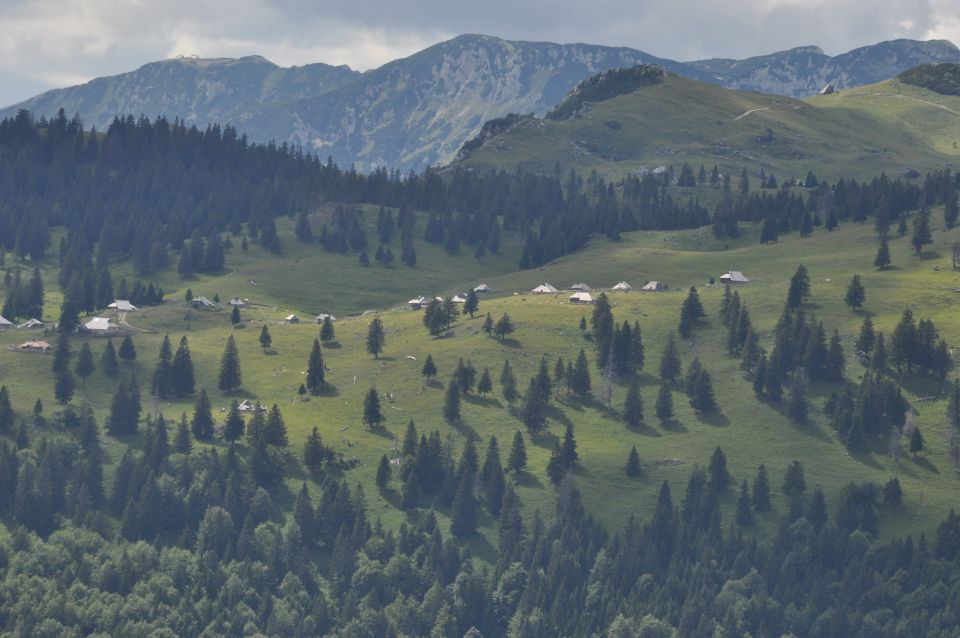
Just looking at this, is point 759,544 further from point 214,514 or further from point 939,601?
point 214,514

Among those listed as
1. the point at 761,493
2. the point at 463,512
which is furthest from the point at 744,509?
the point at 463,512

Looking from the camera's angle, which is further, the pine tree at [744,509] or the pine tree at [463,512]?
the pine tree at [463,512]

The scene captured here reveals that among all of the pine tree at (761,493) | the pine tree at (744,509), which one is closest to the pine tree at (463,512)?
the pine tree at (744,509)

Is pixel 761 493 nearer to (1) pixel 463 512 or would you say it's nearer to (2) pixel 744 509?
(2) pixel 744 509

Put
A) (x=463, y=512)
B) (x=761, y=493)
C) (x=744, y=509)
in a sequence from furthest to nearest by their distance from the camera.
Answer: (x=463, y=512) < (x=761, y=493) < (x=744, y=509)

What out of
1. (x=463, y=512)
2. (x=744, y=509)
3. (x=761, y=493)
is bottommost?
(x=463, y=512)

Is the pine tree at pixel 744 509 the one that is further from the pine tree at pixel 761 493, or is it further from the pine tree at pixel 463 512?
the pine tree at pixel 463 512

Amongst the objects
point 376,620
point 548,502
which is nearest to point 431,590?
point 376,620

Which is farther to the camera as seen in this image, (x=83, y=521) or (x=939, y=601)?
(x=83, y=521)
